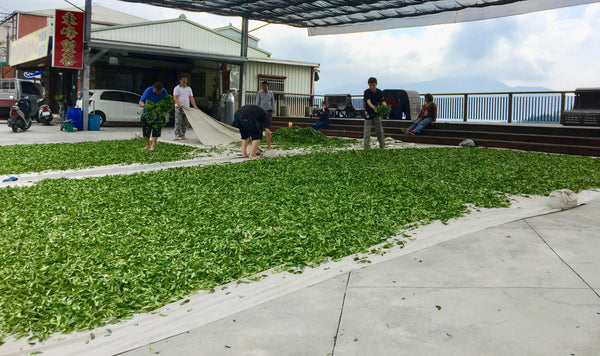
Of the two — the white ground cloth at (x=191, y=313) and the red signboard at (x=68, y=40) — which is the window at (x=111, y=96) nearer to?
the red signboard at (x=68, y=40)

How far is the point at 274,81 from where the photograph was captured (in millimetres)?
A: 28266

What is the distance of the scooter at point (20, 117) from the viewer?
1725 centimetres

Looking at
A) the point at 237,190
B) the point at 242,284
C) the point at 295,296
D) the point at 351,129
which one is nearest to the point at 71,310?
the point at 242,284

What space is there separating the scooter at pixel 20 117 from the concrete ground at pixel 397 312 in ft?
55.0

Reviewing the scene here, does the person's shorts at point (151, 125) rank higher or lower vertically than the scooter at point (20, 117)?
lower

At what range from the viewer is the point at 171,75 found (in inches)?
1053

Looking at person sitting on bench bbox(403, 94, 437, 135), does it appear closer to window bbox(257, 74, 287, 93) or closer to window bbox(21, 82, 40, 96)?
window bbox(257, 74, 287, 93)

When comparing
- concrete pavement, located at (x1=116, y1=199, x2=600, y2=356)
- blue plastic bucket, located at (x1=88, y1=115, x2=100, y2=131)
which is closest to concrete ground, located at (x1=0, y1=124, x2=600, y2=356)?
concrete pavement, located at (x1=116, y1=199, x2=600, y2=356)

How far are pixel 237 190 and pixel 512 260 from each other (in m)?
3.79

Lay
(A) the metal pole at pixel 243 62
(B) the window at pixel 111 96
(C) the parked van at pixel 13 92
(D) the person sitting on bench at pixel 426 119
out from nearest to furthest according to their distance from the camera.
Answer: (D) the person sitting on bench at pixel 426 119 < (B) the window at pixel 111 96 < (A) the metal pole at pixel 243 62 < (C) the parked van at pixel 13 92

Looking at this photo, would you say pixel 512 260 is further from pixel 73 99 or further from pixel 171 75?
pixel 73 99

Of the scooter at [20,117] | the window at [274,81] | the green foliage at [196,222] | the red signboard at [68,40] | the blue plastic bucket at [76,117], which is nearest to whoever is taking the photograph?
the green foliage at [196,222]

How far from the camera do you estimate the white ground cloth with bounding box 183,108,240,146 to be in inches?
528

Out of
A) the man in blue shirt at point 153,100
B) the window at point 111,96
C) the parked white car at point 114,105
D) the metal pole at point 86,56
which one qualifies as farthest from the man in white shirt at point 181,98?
the window at point 111,96
